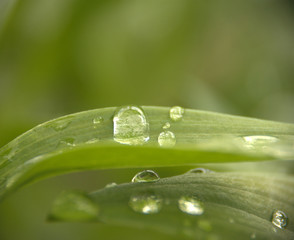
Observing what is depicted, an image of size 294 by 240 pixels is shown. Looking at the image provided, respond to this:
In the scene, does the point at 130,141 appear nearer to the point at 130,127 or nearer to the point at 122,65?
the point at 130,127

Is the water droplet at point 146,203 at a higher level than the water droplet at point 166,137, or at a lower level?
lower

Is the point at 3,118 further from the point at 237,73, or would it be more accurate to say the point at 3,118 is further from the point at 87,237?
the point at 237,73

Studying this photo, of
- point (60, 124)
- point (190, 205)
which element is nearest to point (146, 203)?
point (190, 205)

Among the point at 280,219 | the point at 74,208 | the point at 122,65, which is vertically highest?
the point at 122,65

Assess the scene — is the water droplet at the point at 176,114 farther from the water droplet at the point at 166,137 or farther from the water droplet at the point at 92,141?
the water droplet at the point at 92,141

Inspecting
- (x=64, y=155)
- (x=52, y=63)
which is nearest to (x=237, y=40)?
(x=52, y=63)

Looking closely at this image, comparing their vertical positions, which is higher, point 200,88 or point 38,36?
point 200,88

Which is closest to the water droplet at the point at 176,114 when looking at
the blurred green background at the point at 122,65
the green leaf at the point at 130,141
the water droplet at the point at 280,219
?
the green leaf at the point at 130,141
